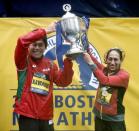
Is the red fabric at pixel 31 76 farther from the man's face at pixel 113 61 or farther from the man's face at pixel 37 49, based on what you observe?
the man's face at pixel 113 61

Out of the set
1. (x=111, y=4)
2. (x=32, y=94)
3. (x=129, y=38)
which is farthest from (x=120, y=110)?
(x=111, y=4)

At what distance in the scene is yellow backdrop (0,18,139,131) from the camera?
5.01 m

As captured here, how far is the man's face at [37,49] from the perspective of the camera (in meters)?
3.82

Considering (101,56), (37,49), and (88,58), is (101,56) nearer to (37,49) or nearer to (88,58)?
(88,58)

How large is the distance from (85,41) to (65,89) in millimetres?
1048

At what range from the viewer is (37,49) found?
3.84 meters

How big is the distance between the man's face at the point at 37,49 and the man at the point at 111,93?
1.29ft

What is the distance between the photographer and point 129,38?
5086 mm

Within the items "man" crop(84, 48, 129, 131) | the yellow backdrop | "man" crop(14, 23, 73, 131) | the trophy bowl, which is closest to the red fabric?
"man" crop(14, 23, 73, 131)

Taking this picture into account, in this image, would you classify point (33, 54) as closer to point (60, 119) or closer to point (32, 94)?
point (32, 94)

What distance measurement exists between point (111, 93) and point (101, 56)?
3.31 ft

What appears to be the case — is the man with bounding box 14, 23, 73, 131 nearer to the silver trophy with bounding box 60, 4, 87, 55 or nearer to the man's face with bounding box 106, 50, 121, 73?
the silver trophy with bounding box 60, 4, 87, 55

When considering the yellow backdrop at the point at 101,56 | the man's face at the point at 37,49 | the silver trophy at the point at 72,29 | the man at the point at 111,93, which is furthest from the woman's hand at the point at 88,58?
the yellow backdrop at the point at 101,56

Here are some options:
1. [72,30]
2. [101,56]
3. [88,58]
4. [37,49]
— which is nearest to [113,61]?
[88,58]
